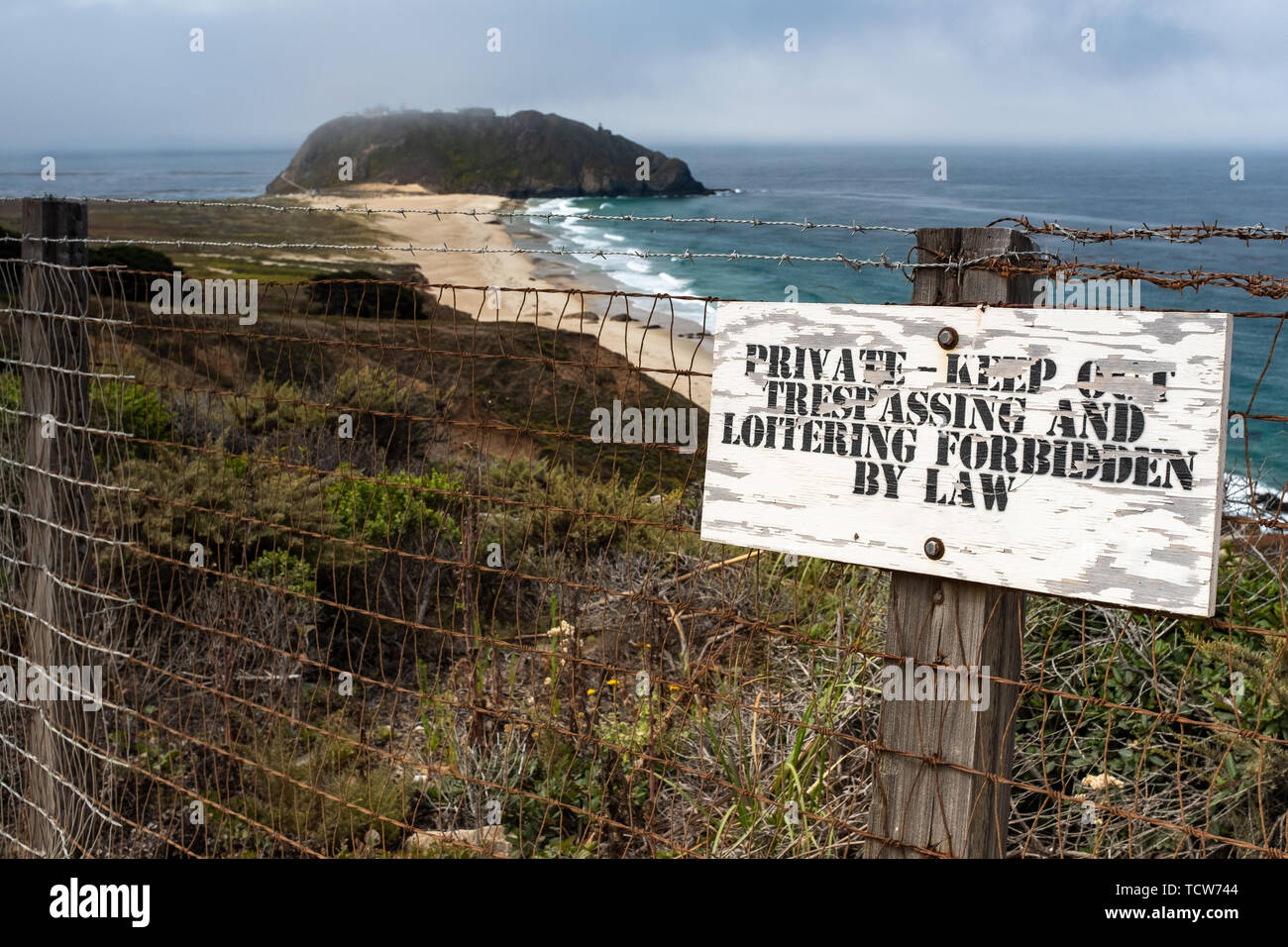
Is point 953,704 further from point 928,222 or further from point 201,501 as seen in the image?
point 928,222

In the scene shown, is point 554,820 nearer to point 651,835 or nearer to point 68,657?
point 651,835

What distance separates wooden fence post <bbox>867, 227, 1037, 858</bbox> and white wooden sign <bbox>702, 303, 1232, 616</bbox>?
12 cm

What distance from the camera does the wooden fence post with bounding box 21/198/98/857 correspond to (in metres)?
3.68

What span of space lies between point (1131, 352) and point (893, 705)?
87 centimetres

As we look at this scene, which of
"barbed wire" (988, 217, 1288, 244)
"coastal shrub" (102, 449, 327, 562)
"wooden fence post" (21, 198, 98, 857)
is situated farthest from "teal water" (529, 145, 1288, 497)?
"coastal shrub" (102, 449, 327, 562)

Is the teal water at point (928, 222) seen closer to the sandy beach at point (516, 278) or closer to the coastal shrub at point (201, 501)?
the sandy beach at point (516, 278)

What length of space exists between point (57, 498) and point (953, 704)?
3.13 m

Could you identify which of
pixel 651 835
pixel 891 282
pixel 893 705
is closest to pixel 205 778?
pixel 651 835

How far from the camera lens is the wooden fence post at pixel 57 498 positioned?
368 centimetres

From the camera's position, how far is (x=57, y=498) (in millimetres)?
3719

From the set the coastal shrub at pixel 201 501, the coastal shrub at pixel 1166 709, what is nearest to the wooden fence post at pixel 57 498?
the coastal shrub at pixel 201 501

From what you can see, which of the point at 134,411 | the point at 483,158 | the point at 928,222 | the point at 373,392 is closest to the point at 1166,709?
the point at 373,392

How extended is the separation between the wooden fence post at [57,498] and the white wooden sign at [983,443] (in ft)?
8.39
